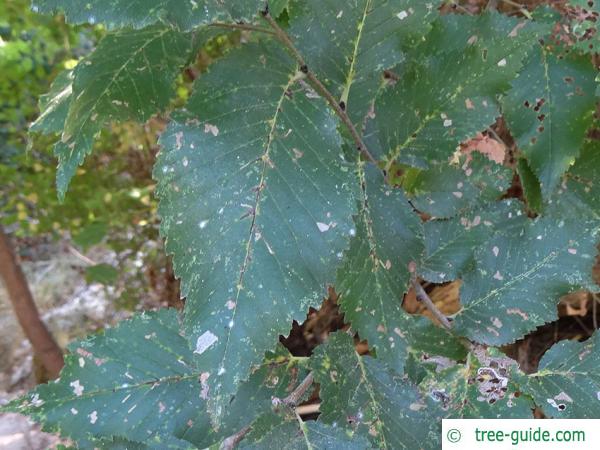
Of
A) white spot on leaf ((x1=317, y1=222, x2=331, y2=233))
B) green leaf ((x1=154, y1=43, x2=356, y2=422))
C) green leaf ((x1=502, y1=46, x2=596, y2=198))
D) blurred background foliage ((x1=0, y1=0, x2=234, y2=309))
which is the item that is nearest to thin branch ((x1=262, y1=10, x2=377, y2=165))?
green leaf ((x1=154, y1=43, x2=356, y2=422))

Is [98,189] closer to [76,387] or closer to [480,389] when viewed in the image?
[76,387]

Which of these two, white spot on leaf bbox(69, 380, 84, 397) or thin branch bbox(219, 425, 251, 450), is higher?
white spot on leaf bbox(69, 380, 84, 397)

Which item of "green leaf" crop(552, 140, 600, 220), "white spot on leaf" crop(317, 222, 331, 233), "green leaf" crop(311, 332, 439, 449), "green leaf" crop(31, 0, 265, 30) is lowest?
"green leaf" crop(552, 140, 600, 220)

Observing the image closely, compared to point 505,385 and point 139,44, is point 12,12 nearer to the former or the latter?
point 139,44

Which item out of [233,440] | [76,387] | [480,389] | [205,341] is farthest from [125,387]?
[480,389]

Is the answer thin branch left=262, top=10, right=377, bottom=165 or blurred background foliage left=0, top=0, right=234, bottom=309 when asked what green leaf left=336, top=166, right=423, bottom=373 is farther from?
blurred background foliage left=0, top=0, right=234, bottom=309

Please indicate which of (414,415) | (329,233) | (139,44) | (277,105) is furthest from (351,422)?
(139,44)
